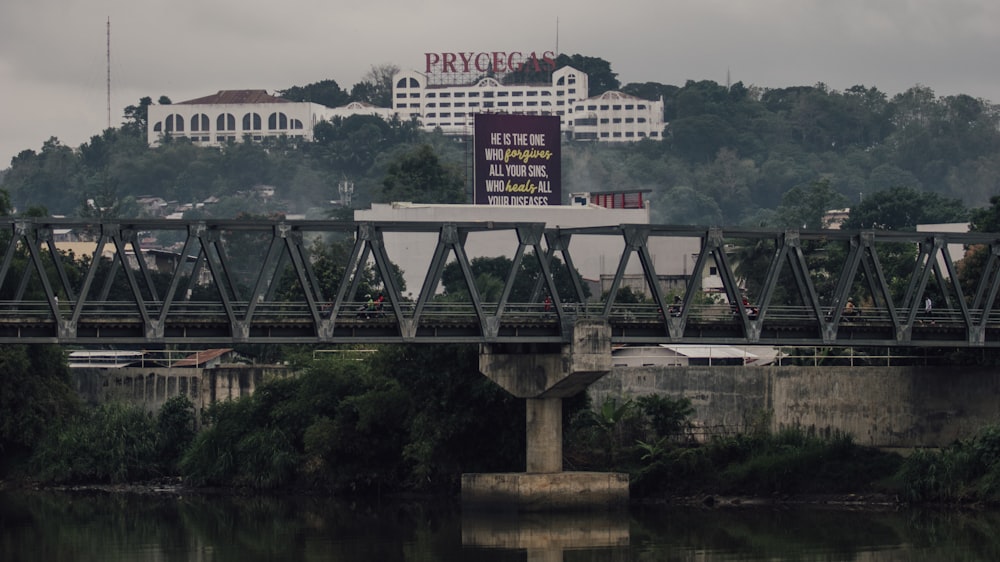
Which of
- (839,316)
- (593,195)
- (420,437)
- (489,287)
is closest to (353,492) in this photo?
(420,437)

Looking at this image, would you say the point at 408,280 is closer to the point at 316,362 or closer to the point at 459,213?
the point at 459,213

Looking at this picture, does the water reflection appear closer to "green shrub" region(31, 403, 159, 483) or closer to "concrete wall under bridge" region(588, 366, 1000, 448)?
"concrete wall under bridge" region(588, 366, 1000, 448)

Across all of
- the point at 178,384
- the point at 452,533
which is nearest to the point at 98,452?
the point at 178,384

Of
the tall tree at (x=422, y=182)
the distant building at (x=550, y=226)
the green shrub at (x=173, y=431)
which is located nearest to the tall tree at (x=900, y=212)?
the distant building at (x=550, y=226)

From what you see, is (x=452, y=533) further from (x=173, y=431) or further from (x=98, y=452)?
(x=98, y=452)

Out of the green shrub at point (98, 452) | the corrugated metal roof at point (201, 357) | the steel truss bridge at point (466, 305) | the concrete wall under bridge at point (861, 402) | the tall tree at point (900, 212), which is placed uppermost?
the tall tree at point (900, 212)

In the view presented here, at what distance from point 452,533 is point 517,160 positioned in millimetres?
79913

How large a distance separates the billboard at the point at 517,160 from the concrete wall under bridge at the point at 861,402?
64.8m

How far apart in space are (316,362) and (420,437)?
26.9 feet

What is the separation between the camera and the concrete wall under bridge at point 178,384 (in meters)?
75.4

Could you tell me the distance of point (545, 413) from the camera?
2530 inches

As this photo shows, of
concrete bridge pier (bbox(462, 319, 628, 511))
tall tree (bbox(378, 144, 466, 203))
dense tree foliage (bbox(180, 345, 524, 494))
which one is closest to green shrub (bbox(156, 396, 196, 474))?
dense tree foliage (bbox(180, 345, 524, 494))

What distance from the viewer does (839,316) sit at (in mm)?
63438

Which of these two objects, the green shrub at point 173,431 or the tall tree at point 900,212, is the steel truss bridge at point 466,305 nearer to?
the green shrub at point 173,431
